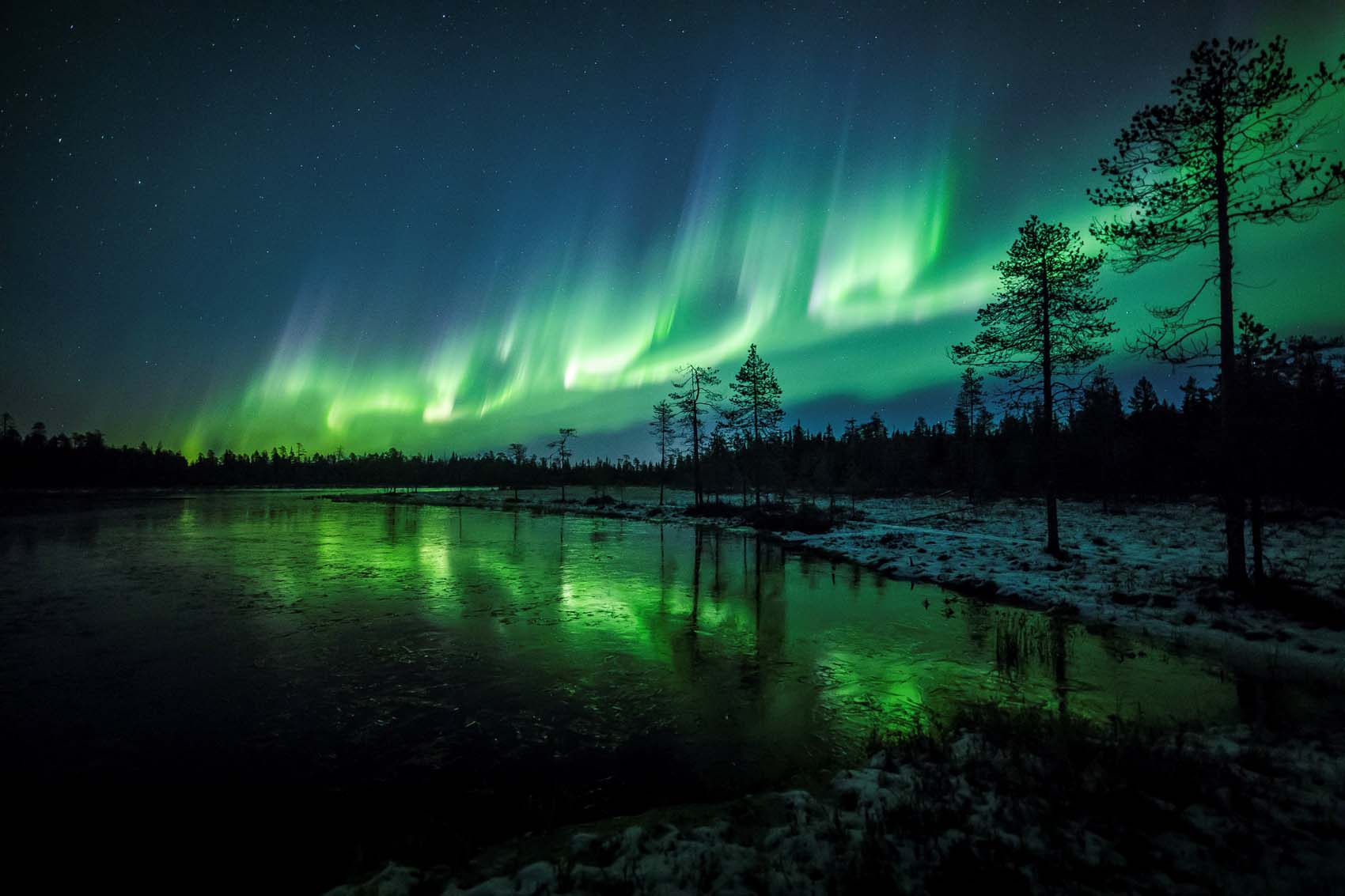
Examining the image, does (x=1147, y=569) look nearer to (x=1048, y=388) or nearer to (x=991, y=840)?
(x=1048, y=388)

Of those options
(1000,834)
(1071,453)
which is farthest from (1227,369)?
(1071,453)

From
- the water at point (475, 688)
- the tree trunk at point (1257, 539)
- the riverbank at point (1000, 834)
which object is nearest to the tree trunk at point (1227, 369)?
the tree trunk at point (1257, 539)

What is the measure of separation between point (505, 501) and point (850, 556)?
6231 centimetres

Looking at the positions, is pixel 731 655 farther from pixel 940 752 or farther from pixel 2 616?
pixel 2 616

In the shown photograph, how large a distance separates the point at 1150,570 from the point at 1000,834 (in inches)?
712

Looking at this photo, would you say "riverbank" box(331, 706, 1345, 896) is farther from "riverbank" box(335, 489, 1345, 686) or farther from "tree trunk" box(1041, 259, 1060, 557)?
"tree trunk" box(1041, 259, 1060, 557)

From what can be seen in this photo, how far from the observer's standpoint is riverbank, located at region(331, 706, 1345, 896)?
13.4ft

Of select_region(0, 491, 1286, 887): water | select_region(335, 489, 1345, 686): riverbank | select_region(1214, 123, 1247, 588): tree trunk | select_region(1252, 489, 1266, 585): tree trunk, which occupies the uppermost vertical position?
select_region(1214, 123, 1247, 588): tree trunk

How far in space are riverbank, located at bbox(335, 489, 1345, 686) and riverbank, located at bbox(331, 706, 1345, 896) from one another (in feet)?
22.0

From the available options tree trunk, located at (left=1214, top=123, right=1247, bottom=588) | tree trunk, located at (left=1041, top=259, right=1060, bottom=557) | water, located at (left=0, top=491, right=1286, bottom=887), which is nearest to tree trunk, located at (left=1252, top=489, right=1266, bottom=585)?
tree trunk, located at (left=1214, top=123, right=1247, bottom=588)

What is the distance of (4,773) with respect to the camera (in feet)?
21.4

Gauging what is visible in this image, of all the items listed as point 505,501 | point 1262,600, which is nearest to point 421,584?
point 1262,600

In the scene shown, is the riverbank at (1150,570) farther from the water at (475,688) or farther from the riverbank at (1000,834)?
the riverbank at (1000,834)

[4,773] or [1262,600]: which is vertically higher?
[1262,600]
